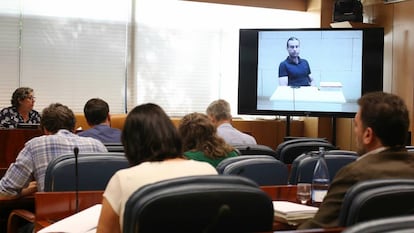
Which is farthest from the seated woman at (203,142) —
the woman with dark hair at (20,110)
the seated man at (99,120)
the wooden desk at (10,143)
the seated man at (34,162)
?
the woman with dark hair at (20,110)

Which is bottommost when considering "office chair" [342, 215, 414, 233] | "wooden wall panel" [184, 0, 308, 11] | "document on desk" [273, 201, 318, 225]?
"document on desk" [273, 201, 318, 225]

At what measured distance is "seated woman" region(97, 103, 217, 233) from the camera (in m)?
2.01

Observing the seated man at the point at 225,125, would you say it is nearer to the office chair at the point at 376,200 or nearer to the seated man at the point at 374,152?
the seated man at the point at 374,152

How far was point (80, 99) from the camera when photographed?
7.52m

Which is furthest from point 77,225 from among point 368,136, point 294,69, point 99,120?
point 294,69

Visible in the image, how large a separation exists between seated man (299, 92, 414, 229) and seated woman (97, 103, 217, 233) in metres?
0.44

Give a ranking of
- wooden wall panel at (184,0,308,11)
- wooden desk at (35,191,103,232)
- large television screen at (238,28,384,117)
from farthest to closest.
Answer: wooden wall panel at (184,0,308,11) < large television screen at (238,28,384,117) < wooden desk at (35,191,103,232)

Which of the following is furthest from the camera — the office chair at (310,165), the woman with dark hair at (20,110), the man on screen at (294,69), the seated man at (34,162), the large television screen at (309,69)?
the man on screen at (294,69)

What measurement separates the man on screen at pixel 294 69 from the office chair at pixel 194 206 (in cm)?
575

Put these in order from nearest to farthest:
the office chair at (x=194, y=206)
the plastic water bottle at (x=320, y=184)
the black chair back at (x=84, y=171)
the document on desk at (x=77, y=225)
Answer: the office chair at (x=194, y=206) → the document on desk at (x=77, y=225) → the plastic water bottle at (x=320, y=184) → the black chair back at (x=84, y=171)

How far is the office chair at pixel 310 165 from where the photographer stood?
347cm

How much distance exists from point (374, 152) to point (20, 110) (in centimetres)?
477

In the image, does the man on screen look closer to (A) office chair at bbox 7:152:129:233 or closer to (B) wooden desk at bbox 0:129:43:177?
(B) wooden desk at bbox 0:129:43:177

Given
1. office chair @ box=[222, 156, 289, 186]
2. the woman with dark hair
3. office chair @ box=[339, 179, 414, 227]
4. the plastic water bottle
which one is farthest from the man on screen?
office chair @ box=[339, 179, 414, 227]
